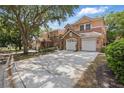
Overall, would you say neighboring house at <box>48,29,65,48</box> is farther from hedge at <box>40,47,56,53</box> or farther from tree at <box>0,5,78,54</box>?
tree at <box>0,5,78,54</box>

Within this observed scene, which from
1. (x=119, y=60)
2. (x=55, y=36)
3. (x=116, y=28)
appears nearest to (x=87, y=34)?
(x=55, y=36)

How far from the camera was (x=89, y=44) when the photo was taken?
9375 mm

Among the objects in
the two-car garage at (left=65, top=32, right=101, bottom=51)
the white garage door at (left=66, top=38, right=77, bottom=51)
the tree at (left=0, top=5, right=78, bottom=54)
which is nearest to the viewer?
the two-car garage at (left=65, top=32, right=101, bottom=51)

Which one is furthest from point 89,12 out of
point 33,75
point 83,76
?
point 33,75

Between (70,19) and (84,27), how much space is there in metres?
0.99

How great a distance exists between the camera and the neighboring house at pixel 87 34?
816 centimetres

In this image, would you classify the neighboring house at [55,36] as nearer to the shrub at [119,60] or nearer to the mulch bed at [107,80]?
the mulch bed at [107,80]

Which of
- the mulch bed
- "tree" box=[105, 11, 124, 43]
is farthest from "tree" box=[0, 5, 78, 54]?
the mulch bed

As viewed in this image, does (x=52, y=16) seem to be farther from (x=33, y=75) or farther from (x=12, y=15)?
(x=33, y=75)

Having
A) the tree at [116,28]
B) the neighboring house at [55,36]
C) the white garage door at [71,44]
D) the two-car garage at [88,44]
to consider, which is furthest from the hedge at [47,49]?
the tree at [116,28]

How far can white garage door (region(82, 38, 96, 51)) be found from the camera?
8609 mm

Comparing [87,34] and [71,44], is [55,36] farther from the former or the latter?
[71,44]

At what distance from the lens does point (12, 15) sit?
10570 mm

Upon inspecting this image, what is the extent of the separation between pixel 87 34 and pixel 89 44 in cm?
65
